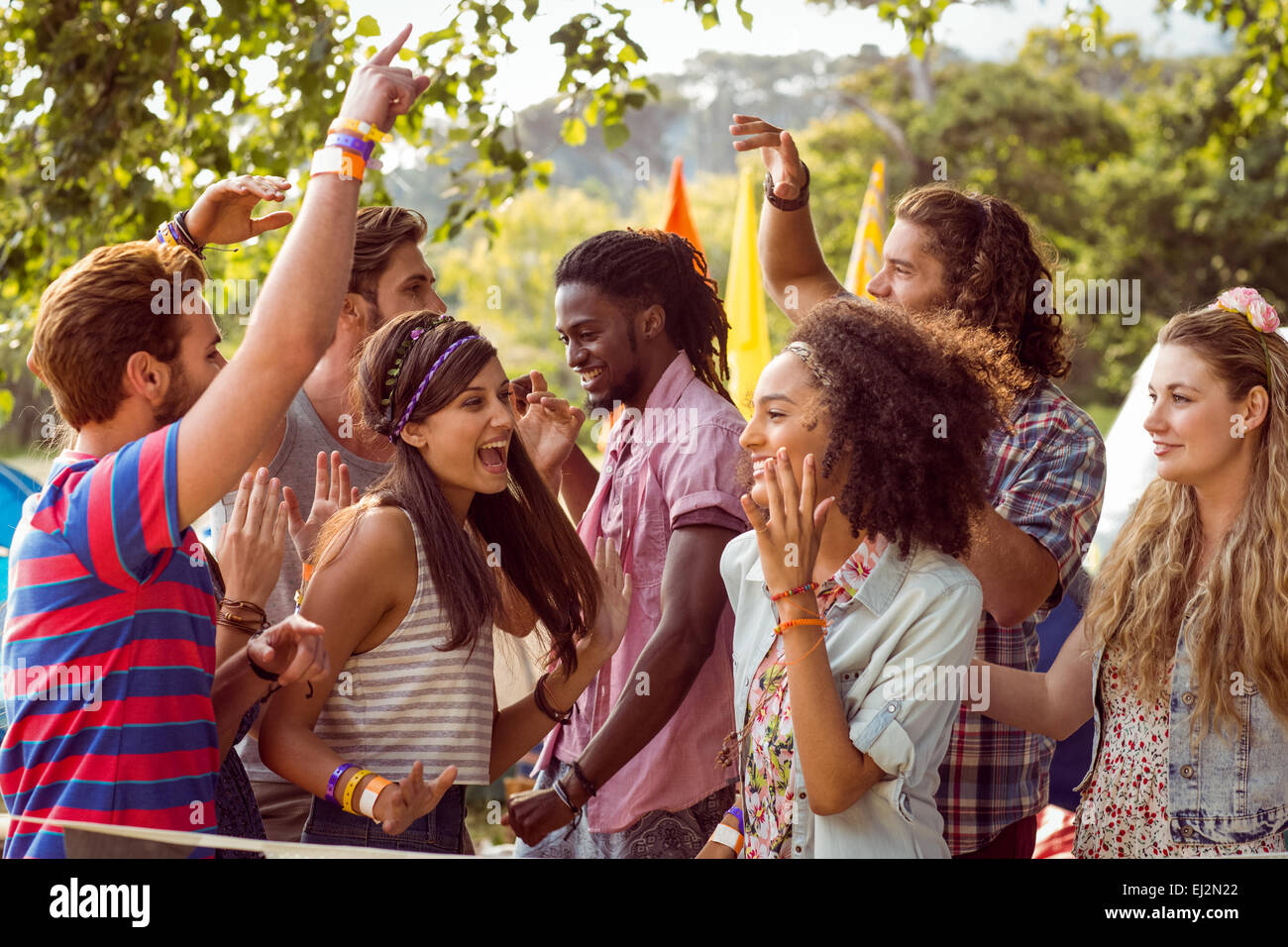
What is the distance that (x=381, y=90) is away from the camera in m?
1.80

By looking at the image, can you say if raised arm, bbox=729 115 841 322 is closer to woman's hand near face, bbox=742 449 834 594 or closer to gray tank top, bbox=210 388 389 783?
woman's hand near face, bbox=742 449 834 594

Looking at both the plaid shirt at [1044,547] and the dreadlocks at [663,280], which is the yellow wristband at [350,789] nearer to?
the plaid shirt at [1044,547]

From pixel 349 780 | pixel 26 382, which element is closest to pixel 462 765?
pixel 349 780

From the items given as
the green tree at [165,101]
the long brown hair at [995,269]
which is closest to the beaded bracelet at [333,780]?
the long brown hair at [995,269]

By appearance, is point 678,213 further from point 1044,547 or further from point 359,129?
point 359,129

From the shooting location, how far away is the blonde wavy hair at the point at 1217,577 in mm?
2137

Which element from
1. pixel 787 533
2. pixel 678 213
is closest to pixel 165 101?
pixel 678 213

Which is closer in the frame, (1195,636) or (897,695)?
(897,695)

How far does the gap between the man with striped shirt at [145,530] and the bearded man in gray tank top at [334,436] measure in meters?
0.45

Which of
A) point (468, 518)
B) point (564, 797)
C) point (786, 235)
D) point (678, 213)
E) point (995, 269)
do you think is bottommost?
point (564, 797)

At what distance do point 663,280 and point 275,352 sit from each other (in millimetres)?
1438

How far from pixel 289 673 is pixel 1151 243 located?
21.3 meters

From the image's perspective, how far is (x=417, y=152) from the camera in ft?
20.1
